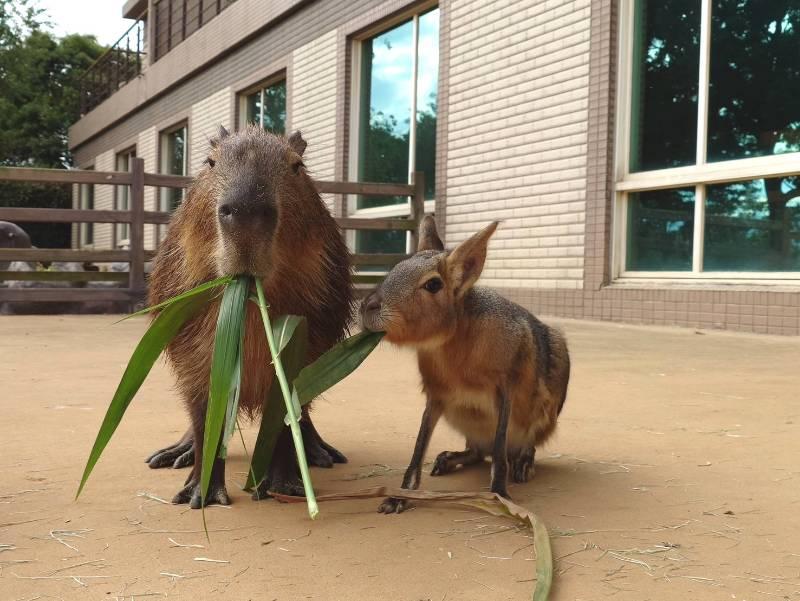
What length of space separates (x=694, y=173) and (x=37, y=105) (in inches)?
1206

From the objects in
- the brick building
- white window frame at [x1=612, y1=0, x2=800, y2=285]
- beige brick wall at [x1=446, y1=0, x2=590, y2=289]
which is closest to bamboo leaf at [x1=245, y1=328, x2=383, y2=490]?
the brick building

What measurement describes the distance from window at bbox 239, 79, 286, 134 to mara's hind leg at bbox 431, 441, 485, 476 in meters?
12.7

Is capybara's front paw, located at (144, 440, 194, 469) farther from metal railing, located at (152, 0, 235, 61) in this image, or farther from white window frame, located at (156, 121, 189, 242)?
white window frame, located at (156, 121, 189, 242)

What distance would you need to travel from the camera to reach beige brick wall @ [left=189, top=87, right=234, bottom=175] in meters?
17.0

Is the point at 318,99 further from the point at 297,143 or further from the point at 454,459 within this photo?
the point at 454,459

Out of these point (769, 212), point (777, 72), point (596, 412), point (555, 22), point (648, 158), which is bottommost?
point (596, 412)

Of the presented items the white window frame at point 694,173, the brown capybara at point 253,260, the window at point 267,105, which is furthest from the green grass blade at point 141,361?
the window at point 267,105

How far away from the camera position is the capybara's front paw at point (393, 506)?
2240mm

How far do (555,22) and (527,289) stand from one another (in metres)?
3.02

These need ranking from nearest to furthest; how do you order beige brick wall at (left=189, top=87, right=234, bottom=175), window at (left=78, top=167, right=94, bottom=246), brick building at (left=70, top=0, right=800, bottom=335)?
brick building at (left=70, top=0, right=800, bottom=335), beige brick wall at (left=189, top=87, right=234, bottom=175), window at (left=78, top=167, right=94, bottom=246)

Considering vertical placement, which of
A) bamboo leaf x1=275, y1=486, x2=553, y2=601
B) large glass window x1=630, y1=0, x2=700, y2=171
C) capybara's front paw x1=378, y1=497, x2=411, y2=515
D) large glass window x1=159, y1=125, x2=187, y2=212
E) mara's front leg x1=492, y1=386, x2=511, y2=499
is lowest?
capybara's front paw x1=378, y1=497, x2=411, y2=515

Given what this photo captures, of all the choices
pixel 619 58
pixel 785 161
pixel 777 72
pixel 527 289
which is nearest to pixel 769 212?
pixel 785 161

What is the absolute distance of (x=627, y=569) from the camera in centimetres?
176

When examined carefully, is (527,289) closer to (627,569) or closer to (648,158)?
(648,158)
